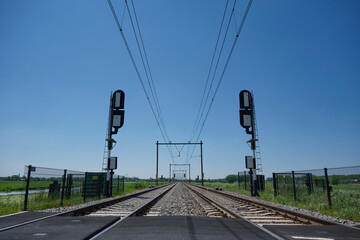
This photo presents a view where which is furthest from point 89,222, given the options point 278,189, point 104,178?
point 278,189

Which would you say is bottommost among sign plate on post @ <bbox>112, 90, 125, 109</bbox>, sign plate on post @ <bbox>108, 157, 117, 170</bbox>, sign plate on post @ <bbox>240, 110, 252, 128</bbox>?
sign plate on post @ <bbox>108, 157, 117, 170</bbox>

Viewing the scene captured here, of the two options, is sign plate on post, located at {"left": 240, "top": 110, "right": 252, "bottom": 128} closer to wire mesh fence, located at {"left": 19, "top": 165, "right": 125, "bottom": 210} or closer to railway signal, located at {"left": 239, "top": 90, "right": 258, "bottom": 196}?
railway signal, located at {"left": 239, "top": 90, "right": 258, "bottom": 196}

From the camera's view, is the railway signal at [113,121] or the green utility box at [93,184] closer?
the green utility box at [93,184]

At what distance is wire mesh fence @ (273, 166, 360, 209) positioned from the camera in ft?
30.6

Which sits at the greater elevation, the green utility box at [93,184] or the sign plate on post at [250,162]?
the sign plate on post at [250,162]

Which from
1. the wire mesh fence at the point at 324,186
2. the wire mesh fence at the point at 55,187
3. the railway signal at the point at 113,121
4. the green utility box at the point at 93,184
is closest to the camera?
the wire mesh fence at the point at 324,186

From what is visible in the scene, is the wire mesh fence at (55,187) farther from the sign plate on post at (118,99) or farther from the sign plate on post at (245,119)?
the sign plate on post at (245,119)

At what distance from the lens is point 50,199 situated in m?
12.1

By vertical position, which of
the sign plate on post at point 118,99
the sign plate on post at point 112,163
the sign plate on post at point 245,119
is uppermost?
the sign plate on post at point 118,99

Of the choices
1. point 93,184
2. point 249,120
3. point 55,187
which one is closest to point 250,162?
point 249,120

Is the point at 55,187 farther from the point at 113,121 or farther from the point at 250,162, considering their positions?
the point at 250,162

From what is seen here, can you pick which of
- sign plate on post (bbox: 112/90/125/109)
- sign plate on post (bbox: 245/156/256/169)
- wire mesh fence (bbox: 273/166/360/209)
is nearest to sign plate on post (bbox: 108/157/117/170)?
sign plate on post (bbox: 112/90/125/109)

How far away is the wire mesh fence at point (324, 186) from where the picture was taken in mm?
9320

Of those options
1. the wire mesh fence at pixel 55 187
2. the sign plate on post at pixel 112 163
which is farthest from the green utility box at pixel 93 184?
the sign plate on post at pixel 112 163
